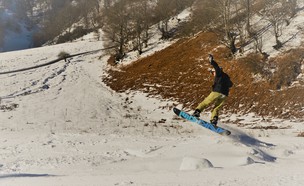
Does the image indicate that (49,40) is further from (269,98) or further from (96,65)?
(269,98)

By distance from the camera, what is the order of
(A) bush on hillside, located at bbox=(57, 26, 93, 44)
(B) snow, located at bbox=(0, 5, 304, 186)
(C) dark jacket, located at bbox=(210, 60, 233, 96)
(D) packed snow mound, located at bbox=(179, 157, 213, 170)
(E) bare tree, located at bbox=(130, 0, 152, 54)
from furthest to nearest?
(A) bush on hillside, located at bbox=(57, 26, 93, 44), (E) bare tree, located at bbox=(130, 0, 152, 54), (C) dark jacket, located at bbox=(210, 60, 233, 96), (D) packed snow mound, located at bbox=(179, 157, 213, 170), (B) snow, located at bbox=(0, 5, 304, 186)

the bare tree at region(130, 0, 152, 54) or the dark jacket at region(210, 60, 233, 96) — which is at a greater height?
the bare tree at region(130, 0, 152, 54)

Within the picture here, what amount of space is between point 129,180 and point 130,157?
427 centimetres

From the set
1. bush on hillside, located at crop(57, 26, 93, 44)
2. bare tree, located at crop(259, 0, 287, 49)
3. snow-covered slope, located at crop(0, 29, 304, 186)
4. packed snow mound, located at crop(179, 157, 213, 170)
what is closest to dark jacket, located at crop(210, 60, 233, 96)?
snow-covered slope, located at crop(0, 29, 304, 186)

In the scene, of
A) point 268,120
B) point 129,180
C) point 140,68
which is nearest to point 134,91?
point 140,68

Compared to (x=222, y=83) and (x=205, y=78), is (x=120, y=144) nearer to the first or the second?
(x=222, y=83)

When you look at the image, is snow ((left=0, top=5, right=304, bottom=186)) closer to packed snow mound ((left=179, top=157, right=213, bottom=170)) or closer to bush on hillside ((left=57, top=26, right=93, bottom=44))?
packed snow mound ((left=179, top=157, right=213, bottom=170))

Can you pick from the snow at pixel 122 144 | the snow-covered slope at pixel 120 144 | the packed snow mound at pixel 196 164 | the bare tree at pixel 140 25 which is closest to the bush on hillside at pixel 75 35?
the bare tree at pixel 140 25

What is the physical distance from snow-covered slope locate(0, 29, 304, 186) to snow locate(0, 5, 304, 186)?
30 mm

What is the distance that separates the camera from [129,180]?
300 inches

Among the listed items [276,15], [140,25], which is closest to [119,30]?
[140,25]

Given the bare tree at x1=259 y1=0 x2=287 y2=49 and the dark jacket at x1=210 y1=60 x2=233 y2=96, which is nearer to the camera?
the dark jacket at x1=210 y1=60 x2=233 y2=96

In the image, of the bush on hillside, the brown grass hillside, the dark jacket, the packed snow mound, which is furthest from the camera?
the bush on hillside

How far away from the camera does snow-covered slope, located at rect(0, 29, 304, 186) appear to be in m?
7.98
